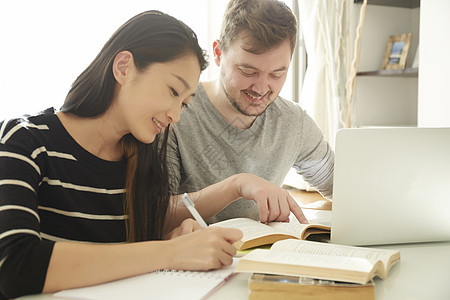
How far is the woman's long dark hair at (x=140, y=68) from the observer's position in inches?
40.6

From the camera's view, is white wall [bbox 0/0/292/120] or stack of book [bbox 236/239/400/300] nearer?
stack of book [bbox 236/239/400/300]

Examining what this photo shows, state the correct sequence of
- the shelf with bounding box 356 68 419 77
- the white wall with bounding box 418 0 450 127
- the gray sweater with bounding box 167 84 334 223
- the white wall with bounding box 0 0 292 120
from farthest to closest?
the shelf with bounding box 356 68 419 77 < the white wall with bounding box 418 0 450 127 < the white wall with bounding box 0 0 292 120 < the gray sweater with bounding box 167 84 334 223

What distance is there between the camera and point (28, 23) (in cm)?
221

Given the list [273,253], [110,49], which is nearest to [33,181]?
[110,49]

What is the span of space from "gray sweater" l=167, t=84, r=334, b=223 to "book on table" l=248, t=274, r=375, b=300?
0.68 meters

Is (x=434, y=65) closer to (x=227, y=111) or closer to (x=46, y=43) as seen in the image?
(x=227, y=111)

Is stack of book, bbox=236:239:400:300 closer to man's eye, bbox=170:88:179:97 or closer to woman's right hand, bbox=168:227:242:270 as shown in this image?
woman's right hand, bbox=168:227:242:270

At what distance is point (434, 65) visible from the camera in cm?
236

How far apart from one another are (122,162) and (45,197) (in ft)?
0.64

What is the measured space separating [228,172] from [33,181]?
72 centimetres

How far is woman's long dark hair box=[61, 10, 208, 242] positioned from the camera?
3.38 ft

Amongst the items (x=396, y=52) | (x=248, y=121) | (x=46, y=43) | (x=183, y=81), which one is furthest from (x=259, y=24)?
(x=396, y=52)

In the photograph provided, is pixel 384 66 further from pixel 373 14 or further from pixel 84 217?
pixel 84 217

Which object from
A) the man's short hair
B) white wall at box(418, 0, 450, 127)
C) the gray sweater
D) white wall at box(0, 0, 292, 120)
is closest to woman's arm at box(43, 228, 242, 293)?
the gray sweater
